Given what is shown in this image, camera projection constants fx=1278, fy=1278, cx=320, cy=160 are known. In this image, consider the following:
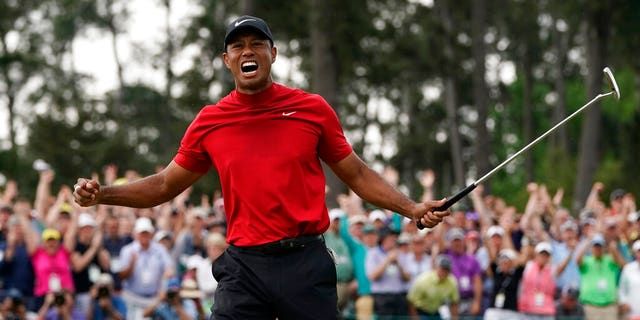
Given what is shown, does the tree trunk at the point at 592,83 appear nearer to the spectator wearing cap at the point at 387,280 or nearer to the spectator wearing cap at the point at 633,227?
the spectator wearing cap at the point at 633,227

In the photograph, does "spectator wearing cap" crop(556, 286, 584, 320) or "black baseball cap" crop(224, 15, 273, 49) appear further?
"spectator wearing cap" crop(556, 286, 584, 320)

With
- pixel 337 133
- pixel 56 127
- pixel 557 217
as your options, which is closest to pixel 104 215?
pixel 557 217

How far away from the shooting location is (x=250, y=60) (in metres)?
6.36

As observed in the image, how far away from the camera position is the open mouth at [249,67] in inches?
250

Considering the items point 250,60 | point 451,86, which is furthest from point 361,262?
point 451,86

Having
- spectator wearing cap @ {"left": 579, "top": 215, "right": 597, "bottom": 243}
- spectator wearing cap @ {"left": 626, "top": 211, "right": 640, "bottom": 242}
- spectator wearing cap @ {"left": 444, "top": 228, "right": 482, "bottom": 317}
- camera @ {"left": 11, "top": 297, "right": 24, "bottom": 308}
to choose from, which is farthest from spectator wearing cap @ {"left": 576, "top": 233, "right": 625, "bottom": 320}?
camera @ {"left": 11, "top": 297, "right": 24, "bottom": 308}

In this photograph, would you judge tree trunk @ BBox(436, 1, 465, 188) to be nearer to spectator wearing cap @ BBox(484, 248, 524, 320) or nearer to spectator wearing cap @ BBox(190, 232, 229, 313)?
spectator wearing cap @ BBox(484, 248, 524, 320)

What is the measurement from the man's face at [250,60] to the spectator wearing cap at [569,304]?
37.2ft

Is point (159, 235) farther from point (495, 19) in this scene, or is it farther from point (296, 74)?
point (495, 19)

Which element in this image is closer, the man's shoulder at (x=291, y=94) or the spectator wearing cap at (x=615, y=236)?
the man's shoulder at (x=291, y=94)

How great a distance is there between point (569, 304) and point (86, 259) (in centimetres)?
648

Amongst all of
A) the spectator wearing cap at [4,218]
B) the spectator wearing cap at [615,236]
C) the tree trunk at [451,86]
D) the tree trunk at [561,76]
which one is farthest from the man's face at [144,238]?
the tree trunk at [561,76]

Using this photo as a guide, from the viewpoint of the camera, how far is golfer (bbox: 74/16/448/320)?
6.31 meters

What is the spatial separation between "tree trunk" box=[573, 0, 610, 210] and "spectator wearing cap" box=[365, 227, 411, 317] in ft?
52.8
